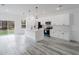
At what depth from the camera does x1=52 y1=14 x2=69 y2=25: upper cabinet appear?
23.3 feet

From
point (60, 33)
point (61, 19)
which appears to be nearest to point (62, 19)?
point (61, 19)

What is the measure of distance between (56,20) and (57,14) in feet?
1.70

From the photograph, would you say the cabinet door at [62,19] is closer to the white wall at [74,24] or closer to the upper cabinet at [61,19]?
the upper cabinet at [61,19]

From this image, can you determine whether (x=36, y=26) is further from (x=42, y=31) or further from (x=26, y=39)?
(x=26, y=39)

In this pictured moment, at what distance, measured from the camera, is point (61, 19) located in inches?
293

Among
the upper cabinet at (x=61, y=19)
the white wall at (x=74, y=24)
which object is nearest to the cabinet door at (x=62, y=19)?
the upper cabinet at (x=61, y=19)

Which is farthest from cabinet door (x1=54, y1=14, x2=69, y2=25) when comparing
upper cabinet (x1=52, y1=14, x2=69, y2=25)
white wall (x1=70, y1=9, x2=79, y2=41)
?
white wall (x1=70, y1=9, x2=79, y2=41)

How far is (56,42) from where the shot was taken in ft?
21.9

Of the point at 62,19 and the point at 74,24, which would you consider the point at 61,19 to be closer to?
the point at 62,19

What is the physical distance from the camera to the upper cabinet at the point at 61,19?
280 inches

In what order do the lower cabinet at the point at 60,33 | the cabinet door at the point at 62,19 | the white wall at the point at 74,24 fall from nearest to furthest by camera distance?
1. the white wall at the point at 74,24
2. the lower cabinet at the point at 60,33
3. the cabinet door at the point at 62,19

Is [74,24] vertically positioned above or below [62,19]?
below
